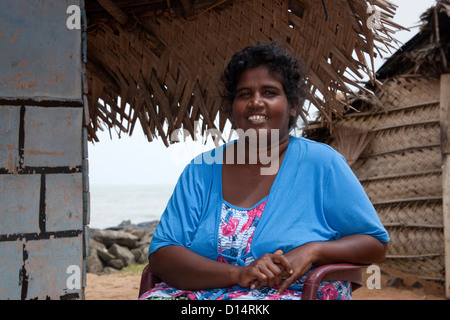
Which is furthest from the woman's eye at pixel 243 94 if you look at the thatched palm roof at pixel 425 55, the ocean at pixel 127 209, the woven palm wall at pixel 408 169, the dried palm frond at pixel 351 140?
the ocean at pixel 127 209

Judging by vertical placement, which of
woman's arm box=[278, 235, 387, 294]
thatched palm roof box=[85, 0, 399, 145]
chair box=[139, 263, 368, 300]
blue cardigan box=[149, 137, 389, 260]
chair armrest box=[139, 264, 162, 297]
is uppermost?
thatched palm roof box=[85, 0, 399, 145]

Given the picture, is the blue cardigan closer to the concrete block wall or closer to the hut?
the concrete block wall

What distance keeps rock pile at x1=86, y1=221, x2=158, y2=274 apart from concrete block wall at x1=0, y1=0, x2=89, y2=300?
670 centimetres

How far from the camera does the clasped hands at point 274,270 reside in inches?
65.2

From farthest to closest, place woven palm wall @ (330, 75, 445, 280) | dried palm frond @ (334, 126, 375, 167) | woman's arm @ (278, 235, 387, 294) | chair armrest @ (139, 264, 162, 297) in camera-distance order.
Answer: dried palm frond @ (334, 126, 375, 167) → woven palm wall @ (330, 75, 445, 280) → chair armrest @ (139, 264, 162, 297) → woman's arm @ (278, 235, 387, 294)

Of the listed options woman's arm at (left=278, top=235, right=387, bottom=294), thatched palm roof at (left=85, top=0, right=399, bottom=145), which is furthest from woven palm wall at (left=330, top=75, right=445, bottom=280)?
woman's arm at (left=278, top=235, right=387, bottom=294)

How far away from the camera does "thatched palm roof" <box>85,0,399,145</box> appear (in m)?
2.98

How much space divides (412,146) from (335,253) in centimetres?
515

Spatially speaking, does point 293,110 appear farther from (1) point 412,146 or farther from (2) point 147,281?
(1) point 412,146

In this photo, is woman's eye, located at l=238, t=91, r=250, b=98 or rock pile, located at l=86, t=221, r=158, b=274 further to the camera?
rock pile, located at l=86, t=221, r=158, b=274

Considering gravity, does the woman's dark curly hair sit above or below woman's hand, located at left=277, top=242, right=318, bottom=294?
above

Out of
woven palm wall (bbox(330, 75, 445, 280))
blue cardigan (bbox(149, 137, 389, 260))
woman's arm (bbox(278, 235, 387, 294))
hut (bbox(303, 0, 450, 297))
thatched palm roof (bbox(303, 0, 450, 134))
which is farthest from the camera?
woven palm wall (bbox(330, 75, 445, 280))
